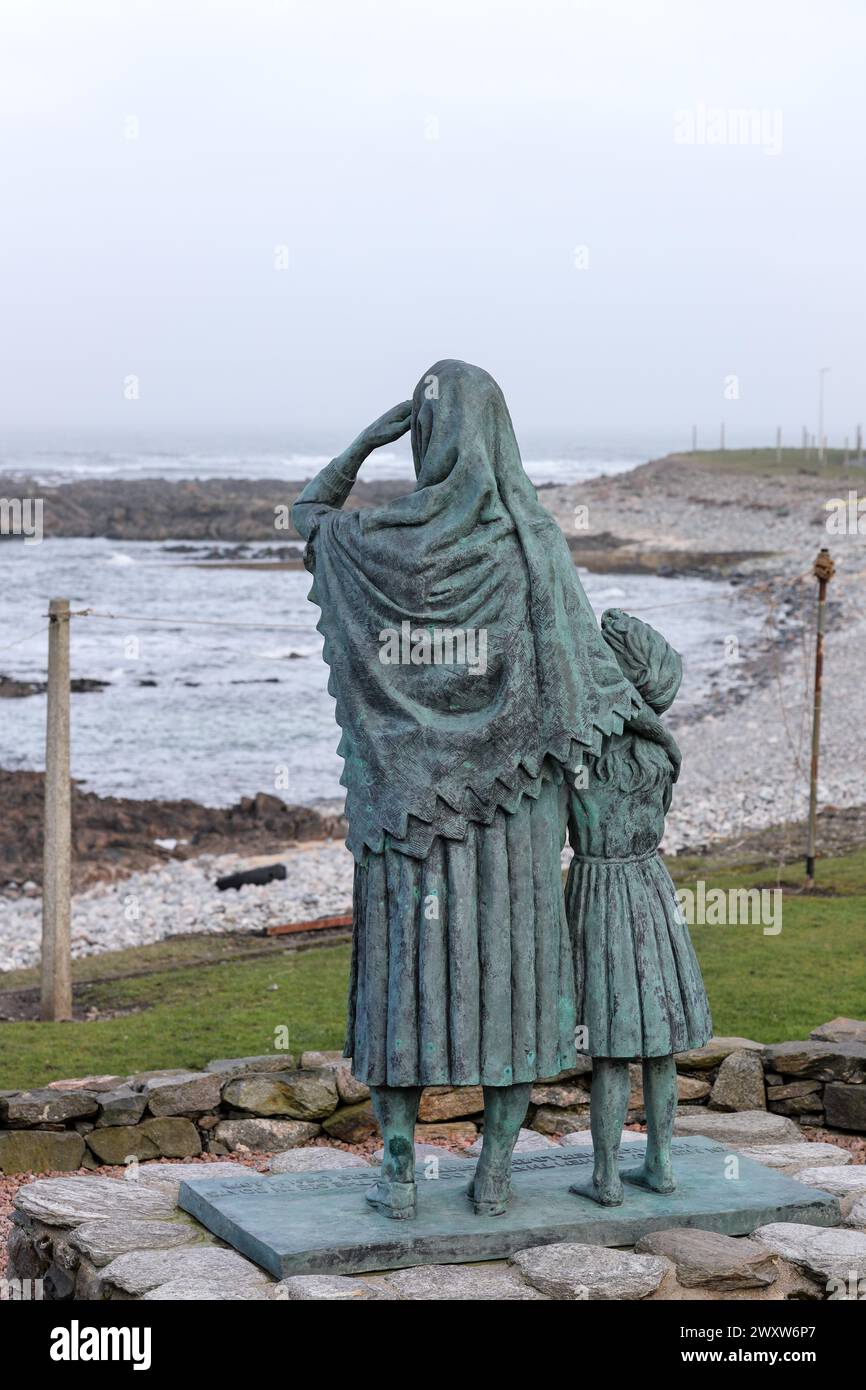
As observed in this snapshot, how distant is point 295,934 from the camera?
12742 mm

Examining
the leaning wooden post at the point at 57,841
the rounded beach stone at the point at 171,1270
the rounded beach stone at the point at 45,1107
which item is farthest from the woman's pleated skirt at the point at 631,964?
the leaning wooden post at the point at 57,841

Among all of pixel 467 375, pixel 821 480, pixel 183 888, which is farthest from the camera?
pixel 821 480

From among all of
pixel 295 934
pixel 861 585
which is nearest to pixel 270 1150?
pixel 295 934

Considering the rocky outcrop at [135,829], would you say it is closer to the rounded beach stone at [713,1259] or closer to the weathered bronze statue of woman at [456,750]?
the weathered bronze statue of woman at [456,750]

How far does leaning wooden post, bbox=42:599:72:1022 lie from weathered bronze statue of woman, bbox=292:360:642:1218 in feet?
15.9

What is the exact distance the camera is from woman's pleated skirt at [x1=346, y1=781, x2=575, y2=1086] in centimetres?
532

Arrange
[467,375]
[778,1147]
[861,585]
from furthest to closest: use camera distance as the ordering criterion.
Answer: [861,585], [778,1147], [467,375]

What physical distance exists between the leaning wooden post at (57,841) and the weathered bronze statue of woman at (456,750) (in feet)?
15.9

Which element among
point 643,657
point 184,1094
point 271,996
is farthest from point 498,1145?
point 271,996

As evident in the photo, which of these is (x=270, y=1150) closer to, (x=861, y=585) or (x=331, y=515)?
(x=331, y=515)

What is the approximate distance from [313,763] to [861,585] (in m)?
18.9

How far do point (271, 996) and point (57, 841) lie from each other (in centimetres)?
160

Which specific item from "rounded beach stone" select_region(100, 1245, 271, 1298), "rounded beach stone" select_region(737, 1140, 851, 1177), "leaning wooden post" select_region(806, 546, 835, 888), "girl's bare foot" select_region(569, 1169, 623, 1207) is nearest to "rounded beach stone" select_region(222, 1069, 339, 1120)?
"rounded beach stone" select_region(737, 1140, 851, 1177)

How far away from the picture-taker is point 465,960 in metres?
5.32
